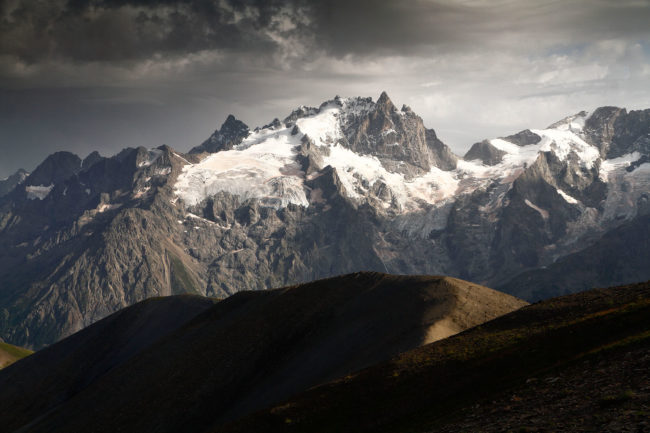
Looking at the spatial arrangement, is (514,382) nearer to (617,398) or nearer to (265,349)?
(617,398)

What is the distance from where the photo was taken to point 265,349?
115500 millimetres

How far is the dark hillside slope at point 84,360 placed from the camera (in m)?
165

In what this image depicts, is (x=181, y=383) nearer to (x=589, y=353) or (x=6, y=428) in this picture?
(x=6, y=428)

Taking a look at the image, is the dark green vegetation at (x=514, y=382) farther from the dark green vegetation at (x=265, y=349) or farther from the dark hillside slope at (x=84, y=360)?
the dark hillside slope at (x=84, y=360)

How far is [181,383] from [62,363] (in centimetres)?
8908

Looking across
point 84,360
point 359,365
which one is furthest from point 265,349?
point 84,360

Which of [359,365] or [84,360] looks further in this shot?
[84,360]

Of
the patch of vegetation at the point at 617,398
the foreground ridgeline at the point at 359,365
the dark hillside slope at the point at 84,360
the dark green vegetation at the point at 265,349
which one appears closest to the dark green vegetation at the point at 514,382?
the patch of vegetation at the point at 617,398

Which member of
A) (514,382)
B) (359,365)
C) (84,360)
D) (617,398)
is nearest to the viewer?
(617,398)

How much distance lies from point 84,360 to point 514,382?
552ft

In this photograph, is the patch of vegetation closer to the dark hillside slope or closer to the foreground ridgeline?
the foreground ridgeline

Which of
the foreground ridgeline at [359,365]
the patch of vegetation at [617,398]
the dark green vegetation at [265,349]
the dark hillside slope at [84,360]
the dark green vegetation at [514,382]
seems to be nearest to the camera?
the patch of vegetation at [617,398]

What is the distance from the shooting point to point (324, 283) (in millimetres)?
135125

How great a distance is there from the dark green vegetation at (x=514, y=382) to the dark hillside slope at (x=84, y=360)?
379 feet
